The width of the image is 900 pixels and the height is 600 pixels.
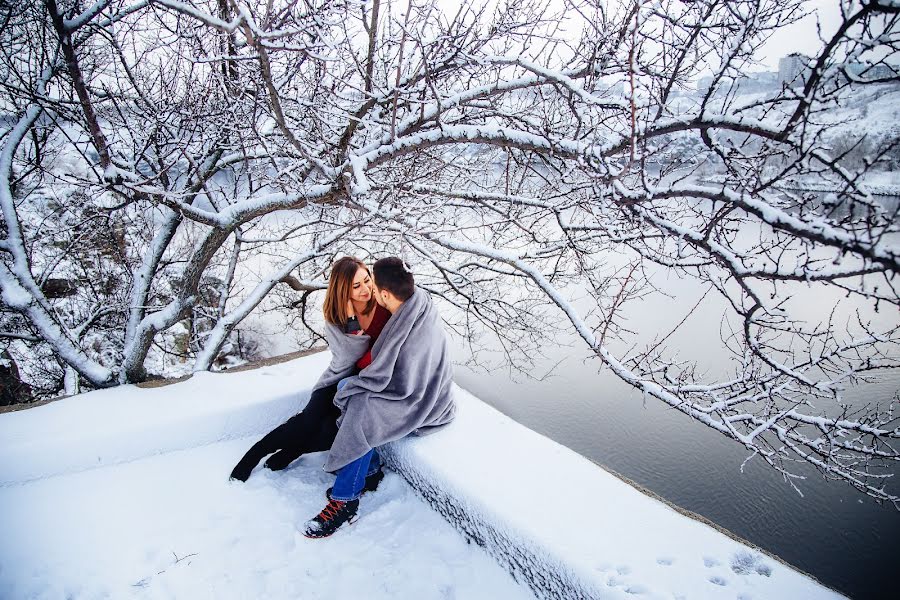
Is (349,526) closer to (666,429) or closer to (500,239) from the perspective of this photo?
(500,239)

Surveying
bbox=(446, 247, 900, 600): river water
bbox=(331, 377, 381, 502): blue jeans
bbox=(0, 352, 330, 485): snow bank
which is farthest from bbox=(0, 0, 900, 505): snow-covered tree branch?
bbox=(446, 247, 900, 600): river water

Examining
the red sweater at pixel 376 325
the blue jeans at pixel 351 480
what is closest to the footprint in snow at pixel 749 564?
the blue jeans at pixel 351 480

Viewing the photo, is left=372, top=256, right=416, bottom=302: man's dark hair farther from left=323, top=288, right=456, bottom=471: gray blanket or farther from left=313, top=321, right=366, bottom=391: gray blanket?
left=313, top=321, right=366, bottom=391: gray blanket

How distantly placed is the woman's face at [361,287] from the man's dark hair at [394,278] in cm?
22

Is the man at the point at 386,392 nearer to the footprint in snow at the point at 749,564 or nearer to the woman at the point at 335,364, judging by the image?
the woman at the point at 335,364

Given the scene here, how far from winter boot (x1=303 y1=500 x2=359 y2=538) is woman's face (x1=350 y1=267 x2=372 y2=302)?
3.63ft

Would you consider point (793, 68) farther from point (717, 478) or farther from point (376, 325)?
point (717, 478)

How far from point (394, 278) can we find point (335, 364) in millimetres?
676

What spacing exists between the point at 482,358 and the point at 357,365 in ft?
23.5

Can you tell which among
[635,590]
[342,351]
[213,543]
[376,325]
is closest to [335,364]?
[342,351]

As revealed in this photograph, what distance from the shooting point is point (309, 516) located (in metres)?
2.33

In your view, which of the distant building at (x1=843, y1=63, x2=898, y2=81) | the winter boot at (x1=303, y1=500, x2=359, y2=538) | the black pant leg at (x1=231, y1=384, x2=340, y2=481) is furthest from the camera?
the black pant leg at (x1=231, y1=384, x2=340, y2=481)

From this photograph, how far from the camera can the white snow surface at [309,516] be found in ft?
5.56

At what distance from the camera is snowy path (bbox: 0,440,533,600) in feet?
6.30
